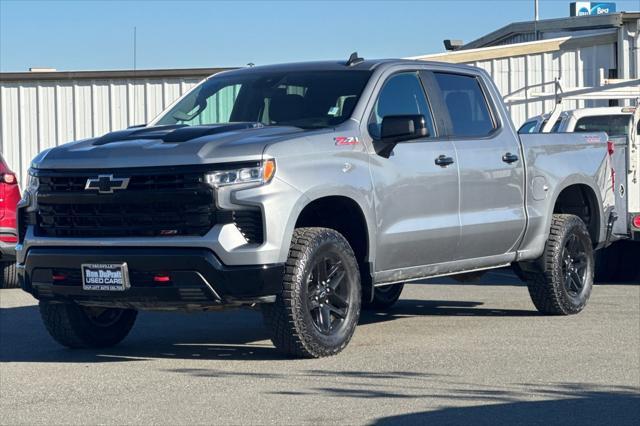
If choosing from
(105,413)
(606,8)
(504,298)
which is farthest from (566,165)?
(606,8)

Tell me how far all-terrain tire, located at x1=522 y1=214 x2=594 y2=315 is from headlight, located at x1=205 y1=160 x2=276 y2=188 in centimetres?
358

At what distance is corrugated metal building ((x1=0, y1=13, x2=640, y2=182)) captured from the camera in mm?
23266

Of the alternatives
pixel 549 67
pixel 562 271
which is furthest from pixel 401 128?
pixel 549 67

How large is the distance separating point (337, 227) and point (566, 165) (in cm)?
286

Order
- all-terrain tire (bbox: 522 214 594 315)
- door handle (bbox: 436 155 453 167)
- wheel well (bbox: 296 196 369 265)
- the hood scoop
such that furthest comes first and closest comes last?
all-terrain tire (bbox: 522 214 594 315) → door handle (bbox: 436 155 453 167) → wheel well (bbox: 296 196 369 265) → the hood scoop

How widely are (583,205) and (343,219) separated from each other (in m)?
3.45

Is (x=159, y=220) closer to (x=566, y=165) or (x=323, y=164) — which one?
(x=323, y=164)

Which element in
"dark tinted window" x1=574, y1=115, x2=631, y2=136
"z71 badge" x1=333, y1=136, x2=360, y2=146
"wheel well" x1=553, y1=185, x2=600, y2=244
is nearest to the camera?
"z71 badge" x1=333, y1=136, x2=360, y2=146

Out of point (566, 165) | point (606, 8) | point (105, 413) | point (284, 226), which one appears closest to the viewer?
point (105, 413)

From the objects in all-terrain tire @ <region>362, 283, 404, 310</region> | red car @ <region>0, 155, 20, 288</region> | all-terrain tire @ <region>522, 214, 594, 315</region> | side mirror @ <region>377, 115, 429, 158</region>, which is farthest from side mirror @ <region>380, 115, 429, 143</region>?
red car @ <region>0, 155, 20, 288</region>

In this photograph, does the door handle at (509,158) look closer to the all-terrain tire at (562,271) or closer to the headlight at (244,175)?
the all-terrain tire at (562,271)

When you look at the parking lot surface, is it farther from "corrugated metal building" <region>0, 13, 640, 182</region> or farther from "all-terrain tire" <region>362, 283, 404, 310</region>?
"corrugated metal building" <region>0, 13, 640, 182</region>

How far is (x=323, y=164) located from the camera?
8.59 m

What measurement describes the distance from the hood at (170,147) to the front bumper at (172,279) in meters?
0.56
